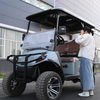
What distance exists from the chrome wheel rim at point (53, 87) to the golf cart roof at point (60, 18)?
177 cm

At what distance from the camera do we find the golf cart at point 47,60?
3635 mm

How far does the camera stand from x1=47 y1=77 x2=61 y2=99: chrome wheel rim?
11.8ft

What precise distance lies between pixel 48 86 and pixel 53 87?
0.17 meters

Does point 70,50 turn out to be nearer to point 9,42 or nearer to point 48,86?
point 48,86

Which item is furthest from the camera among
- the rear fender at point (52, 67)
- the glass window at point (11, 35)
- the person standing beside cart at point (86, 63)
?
the glass window at point (11, 35)

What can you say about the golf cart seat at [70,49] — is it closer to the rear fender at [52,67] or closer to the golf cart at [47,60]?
the golf cart at [47,60]

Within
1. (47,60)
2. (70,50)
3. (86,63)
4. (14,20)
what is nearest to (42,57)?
(47,60)

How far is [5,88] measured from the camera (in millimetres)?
4090

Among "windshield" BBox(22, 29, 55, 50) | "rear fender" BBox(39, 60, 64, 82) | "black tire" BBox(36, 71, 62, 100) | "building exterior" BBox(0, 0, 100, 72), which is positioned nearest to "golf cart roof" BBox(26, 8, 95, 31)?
"windshield" BBox(22, 29, 55, 50)

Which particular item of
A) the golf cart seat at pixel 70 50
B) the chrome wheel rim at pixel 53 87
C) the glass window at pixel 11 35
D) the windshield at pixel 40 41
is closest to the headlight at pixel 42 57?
the chrome wheel rim at pixel 53 87

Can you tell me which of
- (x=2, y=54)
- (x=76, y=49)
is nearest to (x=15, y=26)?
(x=2, y=54)

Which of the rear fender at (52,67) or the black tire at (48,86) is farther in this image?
the rear fender at (52,67)

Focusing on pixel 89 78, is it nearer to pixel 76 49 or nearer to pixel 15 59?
pixel 76 49

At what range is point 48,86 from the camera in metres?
3.60
